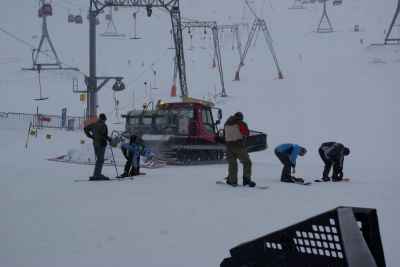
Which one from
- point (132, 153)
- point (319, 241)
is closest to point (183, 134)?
point (132, 153)

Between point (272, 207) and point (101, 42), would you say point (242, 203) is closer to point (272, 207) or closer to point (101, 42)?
point (272, 207)

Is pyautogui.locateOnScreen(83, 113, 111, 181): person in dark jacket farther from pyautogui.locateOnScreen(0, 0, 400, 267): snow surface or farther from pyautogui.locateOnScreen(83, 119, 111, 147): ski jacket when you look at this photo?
pyautogui.locateOnScreen(0, 0, 400, 267): snow surface

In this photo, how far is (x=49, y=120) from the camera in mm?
28016

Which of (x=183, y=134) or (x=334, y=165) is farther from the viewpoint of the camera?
(x=183, y=134)

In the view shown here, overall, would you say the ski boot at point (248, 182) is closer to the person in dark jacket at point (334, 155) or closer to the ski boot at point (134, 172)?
the person in dark jacket at point (334, 155)

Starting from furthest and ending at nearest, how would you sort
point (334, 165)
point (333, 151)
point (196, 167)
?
point (196, 167) < point (334, 165) < point (333, 151)

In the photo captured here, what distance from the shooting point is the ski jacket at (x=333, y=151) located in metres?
11.5

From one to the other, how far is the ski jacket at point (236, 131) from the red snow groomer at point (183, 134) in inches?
262

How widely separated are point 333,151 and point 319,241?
970 centimetres

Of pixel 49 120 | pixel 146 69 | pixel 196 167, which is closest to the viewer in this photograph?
pixel 196 167

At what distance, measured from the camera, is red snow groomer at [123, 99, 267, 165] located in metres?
→ 17.4

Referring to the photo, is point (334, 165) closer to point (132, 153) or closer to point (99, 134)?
point (132, 153)

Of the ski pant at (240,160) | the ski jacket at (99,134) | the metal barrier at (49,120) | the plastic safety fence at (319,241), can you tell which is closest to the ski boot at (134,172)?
the ski jacket at (99,134)

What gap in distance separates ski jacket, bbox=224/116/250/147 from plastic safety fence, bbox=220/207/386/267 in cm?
818
